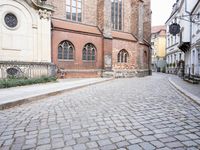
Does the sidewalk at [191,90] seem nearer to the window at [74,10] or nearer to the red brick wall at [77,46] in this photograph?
the red brick wall at [77,46]

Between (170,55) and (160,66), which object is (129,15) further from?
(160,66)

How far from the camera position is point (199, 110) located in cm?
587

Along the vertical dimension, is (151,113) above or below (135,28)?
below

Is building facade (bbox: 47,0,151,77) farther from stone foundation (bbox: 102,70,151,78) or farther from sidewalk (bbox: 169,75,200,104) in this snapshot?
sidewalk (bbox: 169,75,200,104)

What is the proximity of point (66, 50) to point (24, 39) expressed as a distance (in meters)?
4.93

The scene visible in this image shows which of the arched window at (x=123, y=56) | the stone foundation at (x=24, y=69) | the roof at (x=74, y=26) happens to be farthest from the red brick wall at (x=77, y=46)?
the stone foundation at (x=24, y=69)

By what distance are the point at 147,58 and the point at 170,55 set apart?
528 inches

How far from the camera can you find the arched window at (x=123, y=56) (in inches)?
923

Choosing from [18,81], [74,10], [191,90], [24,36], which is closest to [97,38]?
[74,10]

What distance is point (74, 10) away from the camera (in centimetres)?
2112

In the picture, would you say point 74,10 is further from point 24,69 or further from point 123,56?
point 24,69

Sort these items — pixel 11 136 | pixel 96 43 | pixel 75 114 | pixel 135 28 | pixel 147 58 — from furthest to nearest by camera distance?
pixel 147 58, pixel 135 28, pixel 96 43, pixel 75 114, pixel 11 136

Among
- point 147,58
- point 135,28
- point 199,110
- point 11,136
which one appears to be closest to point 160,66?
point 147,58

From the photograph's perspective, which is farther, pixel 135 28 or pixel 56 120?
pixel 135 28
